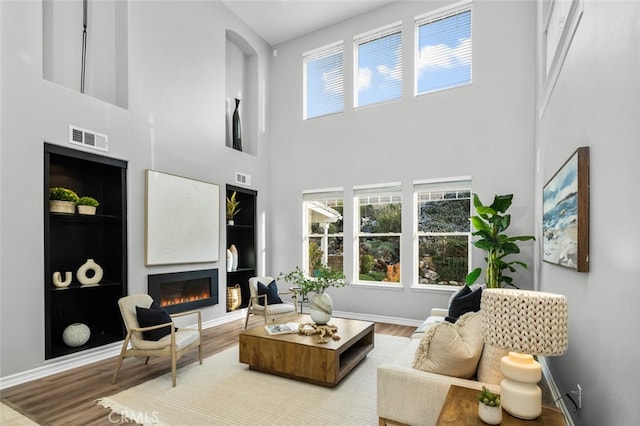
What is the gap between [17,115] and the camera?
10.7ft

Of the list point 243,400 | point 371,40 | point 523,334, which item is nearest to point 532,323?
point 523,334

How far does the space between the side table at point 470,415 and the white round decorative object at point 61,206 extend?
13.3ft

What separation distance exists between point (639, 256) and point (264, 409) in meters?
2.60

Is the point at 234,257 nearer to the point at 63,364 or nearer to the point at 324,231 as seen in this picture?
the point at 324,231

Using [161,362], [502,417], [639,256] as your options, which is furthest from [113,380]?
[639,256]

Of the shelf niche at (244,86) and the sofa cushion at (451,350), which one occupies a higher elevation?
the shelf niche at (244,86)

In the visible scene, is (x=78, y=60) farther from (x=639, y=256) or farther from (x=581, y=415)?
(x=581, y=415)

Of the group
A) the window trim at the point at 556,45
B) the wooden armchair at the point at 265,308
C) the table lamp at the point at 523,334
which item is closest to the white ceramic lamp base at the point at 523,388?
the table lamp at the point at 523,334

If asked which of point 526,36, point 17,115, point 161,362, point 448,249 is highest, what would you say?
point 526,36

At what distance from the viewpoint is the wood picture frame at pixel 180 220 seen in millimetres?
4473

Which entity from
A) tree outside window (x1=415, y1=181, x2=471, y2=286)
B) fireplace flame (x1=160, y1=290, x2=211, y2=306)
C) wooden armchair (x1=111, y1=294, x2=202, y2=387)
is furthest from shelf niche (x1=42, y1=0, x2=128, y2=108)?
tree outside window (x1=415, y1=181, x2=471, y2=286)

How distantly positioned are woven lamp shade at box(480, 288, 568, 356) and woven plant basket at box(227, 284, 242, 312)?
5022 millimetres

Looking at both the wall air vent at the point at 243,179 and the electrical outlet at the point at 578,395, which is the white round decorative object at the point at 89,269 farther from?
the electrical outlet at the point at 578,395

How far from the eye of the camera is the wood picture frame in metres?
4.47
